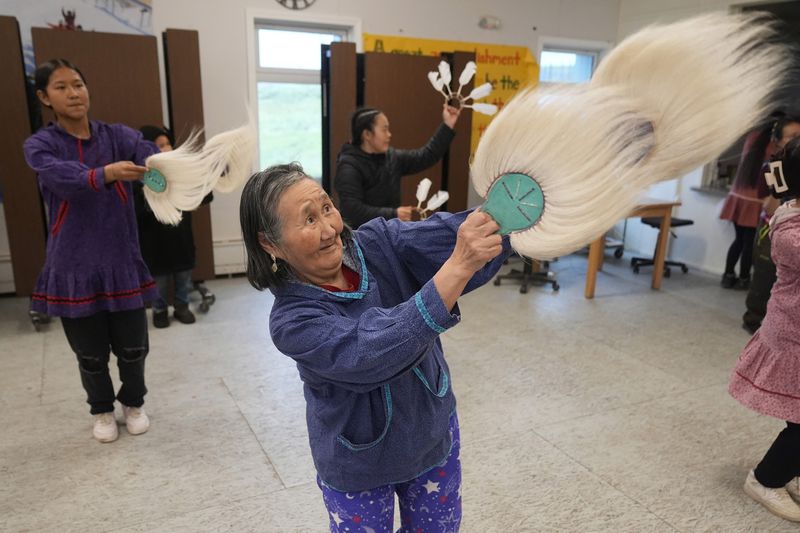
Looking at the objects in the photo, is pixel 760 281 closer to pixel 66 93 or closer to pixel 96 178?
pixel 96 178

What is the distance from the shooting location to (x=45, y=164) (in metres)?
2.02

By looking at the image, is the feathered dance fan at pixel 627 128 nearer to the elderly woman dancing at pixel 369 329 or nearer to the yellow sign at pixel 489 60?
the elderly woman dancing at pixel 369 329

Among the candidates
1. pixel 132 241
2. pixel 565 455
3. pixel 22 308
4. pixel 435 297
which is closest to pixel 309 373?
pixel 435 297

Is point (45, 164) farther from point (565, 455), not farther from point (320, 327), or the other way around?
point (565, 455)

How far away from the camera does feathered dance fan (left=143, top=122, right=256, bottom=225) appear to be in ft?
7.33

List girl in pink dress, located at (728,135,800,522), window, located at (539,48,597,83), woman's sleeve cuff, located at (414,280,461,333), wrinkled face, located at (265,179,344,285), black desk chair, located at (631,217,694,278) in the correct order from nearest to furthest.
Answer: woman's sleeve cuff, located at (414,280,461,333) < wrinkled face, located at (265,179,344,285) < girl in pink dress, located at (728,135,800,522) < black desk chair, located at (631,217,694,278) < window, located at (539,48,597,83)

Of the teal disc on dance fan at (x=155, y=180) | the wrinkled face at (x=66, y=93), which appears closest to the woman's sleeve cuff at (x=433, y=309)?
the teal disc on dance fan at (x=155, y=180)

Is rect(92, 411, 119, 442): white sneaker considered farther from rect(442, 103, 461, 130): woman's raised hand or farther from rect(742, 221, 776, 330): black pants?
rect(742, 221, 776, 330): black pants

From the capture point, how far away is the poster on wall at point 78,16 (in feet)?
13.4

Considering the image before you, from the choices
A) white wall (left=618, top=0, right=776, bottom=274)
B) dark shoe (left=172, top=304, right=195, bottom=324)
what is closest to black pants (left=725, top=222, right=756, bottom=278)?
white wall (left=618, top=0, right=776, bottom=274)

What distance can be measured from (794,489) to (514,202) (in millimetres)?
2044

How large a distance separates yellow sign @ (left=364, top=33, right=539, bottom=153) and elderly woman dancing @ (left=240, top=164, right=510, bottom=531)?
15.0 ft

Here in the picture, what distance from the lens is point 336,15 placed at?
5.02 metres

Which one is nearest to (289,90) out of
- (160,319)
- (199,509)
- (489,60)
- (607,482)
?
(489,60)
